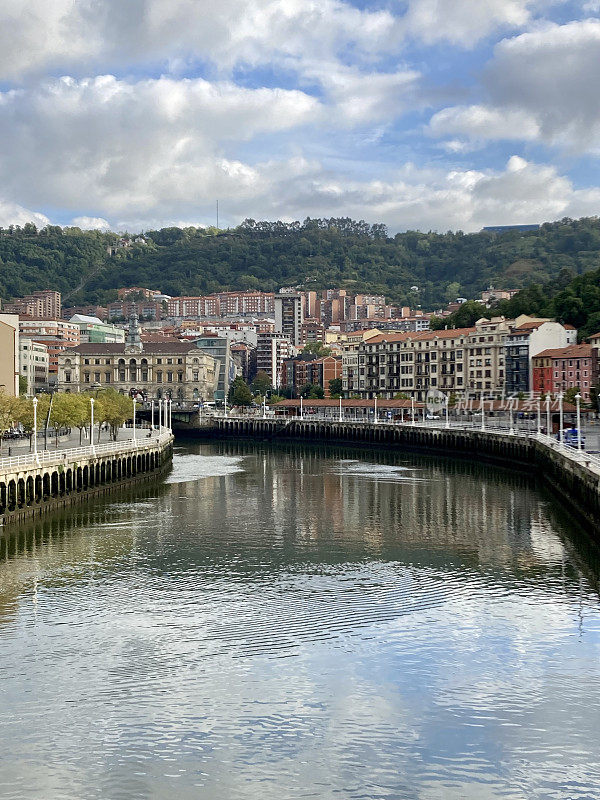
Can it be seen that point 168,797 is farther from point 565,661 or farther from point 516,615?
point 516,615

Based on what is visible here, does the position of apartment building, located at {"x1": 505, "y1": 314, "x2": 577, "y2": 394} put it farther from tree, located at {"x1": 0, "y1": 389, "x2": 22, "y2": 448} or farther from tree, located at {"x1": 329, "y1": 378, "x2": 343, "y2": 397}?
tree, located at {"x1": 0, "y1": 389, "x2": 22, "y2": 448}

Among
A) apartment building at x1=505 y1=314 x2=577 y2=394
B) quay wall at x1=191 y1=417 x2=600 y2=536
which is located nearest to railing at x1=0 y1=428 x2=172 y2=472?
quay wall at x1=191 y1=417 x2=600 y2=536

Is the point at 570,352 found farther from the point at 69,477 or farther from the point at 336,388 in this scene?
the point at 69,477

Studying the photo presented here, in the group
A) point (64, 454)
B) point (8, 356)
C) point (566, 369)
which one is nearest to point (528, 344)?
point (566, 369)

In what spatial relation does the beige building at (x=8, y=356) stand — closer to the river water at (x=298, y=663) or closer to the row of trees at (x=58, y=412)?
the row of trees at (x=58, y=412)

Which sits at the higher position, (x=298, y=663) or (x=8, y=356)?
(x=8, y=356)

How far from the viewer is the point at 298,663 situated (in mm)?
27125

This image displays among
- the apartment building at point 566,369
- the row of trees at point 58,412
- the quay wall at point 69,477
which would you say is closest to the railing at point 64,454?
the quay wall at point 69,477

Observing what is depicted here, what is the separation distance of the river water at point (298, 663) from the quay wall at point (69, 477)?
256cm

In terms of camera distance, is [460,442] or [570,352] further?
[570,352]

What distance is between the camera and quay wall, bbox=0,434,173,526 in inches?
1957

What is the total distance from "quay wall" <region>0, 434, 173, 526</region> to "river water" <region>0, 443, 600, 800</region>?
2.56 m

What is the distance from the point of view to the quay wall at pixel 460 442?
53438 mm

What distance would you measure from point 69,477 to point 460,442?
187 ft
